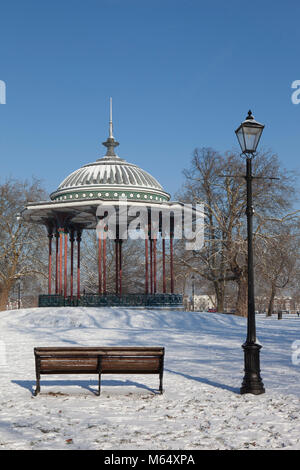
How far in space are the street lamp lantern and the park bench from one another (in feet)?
14.3

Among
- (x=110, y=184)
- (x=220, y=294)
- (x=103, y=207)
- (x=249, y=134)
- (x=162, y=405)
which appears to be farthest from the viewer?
(x=220, y=294)

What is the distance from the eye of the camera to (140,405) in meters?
8.74

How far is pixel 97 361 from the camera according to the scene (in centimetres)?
964

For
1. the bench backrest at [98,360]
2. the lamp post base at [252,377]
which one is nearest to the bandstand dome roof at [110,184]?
the bench backrest at [98,360]

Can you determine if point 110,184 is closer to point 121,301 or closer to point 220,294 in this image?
point 121,301

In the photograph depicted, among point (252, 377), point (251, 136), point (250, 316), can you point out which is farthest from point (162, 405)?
point (251, 136)

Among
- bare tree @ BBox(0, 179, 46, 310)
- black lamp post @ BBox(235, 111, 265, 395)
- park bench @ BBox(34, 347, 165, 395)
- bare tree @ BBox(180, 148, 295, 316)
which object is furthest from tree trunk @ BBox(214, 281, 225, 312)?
park bench @ BBox(34, 347, 165, 395)

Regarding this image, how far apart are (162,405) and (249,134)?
5.48 metres

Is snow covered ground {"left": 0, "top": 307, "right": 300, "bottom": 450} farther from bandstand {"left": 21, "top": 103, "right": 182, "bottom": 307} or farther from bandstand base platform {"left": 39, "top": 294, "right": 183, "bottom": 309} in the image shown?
bandstand {"left": 21, "top": 103, "right": 182, "bottom": 307}

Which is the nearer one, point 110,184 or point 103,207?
point 103,207

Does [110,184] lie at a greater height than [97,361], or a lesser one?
greater

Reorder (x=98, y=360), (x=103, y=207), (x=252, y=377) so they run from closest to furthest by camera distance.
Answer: (x=98, y=360) → (x=252, y=377) → (x=103, y=207)
